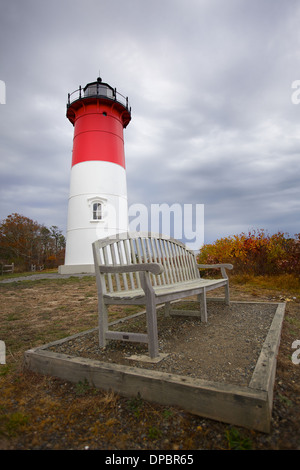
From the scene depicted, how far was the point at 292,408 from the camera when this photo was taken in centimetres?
197

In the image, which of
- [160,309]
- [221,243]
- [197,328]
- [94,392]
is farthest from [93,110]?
[94,392]

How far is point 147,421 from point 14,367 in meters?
1.73

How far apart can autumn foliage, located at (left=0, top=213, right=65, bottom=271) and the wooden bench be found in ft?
77.7

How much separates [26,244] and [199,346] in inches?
1058

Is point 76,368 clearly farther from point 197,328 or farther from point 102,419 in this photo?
point 197,328

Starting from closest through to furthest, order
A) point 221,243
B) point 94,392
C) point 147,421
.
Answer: point 147,421 < point 94,392 < point 221,243

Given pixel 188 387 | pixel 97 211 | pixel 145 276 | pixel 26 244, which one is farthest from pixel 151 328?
pixel 26 244

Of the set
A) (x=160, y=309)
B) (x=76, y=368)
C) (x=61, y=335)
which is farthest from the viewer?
(x=160, y=309)

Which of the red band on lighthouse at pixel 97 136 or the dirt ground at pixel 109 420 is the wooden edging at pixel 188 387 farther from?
the red band on lighthouse at pixel 97 136

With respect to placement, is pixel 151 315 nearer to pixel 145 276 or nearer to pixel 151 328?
pixel 151 328

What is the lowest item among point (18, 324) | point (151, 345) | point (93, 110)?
point (18, 324)

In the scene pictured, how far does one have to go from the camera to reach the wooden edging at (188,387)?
1.77 metres

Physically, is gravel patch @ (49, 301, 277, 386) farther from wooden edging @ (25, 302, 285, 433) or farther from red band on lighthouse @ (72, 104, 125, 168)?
red band on lighthouse @ (72, 104, 125, 168)

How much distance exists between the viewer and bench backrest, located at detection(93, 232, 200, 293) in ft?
10.9
